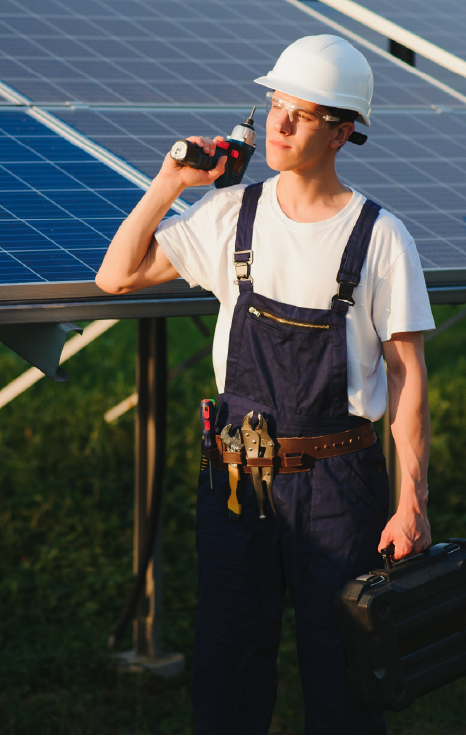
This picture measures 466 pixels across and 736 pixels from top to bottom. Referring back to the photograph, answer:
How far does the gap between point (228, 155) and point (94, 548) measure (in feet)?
12.4

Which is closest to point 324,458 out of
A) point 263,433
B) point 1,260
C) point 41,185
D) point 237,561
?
point 263,433

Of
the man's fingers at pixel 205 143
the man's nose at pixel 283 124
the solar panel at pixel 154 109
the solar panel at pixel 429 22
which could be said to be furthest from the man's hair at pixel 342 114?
the solar panel at pixel 429 22

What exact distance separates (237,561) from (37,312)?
87cm

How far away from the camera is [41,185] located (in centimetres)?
307

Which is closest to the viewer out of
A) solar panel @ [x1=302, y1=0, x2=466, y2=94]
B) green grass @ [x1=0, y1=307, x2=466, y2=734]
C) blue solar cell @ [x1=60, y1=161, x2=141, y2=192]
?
blue solar cell @ [x1=60, y1=161, x2=141, y2=192]

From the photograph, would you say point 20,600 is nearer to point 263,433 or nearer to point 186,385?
point 263,433

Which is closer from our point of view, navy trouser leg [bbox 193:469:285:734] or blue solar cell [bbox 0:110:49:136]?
navy trouser leg [bbox 193:469:285:734]

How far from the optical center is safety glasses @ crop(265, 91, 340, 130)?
2.36 m

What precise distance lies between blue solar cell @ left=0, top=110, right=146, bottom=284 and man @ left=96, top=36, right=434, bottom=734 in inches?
10.1

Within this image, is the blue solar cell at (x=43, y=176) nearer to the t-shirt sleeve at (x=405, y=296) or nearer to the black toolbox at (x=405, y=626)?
the t-shirt sleeve at (x=405, y=296)

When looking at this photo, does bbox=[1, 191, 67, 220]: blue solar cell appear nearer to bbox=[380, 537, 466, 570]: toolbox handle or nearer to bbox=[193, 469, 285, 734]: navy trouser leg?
bbox=[193, 469, 285, 734]: navy trouser leg

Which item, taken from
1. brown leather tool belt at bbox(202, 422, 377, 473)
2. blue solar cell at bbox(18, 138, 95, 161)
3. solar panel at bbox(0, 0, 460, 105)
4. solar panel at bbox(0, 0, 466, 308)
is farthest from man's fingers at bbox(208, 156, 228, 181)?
solar panel at bbox(0, 0, 460, 105)

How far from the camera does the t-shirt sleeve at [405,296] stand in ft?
7.75

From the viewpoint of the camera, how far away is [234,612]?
254cm
